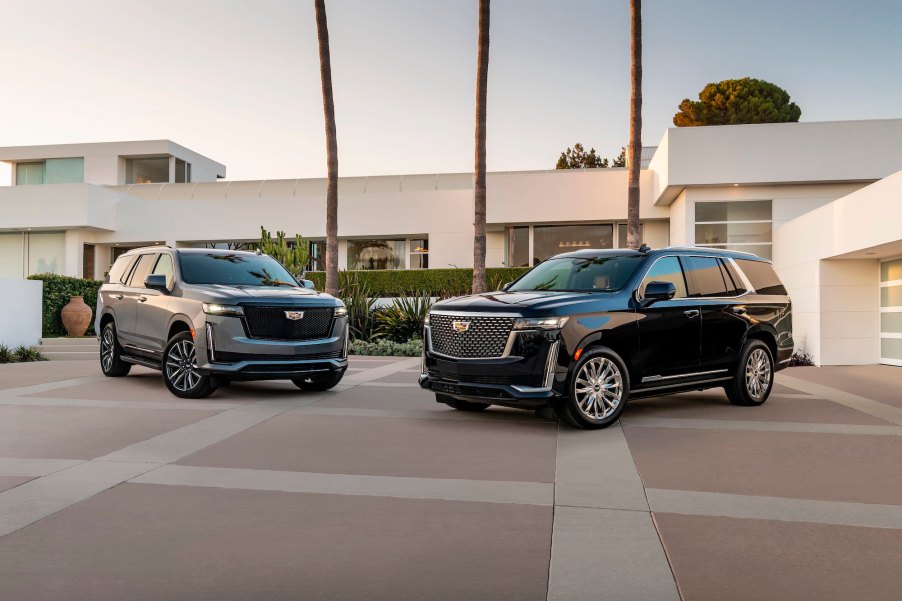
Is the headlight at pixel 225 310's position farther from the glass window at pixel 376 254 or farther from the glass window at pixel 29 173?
the glass window at pixel 29 173

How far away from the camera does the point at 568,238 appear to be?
97.6 feet

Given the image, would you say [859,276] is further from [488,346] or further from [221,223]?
[221,223]

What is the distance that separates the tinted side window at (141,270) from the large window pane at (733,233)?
16.7 m

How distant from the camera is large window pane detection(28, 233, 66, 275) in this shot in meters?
33.0

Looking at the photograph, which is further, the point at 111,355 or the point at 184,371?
the point at 111,355

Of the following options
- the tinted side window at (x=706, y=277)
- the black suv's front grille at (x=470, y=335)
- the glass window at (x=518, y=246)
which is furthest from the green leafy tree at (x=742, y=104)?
the black suv's front grille at (x=470, y=335)

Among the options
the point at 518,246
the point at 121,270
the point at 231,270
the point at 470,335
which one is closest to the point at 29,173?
the point at 518,246

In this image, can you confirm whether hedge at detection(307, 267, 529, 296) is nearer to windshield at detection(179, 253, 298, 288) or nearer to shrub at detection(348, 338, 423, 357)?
shrub at detection(348, 338, 423, 357)

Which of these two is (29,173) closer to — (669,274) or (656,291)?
(669,274)

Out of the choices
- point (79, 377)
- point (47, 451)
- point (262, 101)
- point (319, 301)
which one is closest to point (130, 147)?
point (262, 101)

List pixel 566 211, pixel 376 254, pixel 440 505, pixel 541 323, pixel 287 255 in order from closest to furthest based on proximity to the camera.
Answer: pixel 440 505, pixel 541 323, pixel 287 255, pixel 566 211, pixel 376 254

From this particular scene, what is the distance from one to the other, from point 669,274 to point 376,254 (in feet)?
78.7

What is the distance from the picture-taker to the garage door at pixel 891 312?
1673 cm

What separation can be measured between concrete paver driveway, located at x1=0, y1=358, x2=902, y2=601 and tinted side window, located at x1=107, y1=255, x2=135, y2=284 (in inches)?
138
